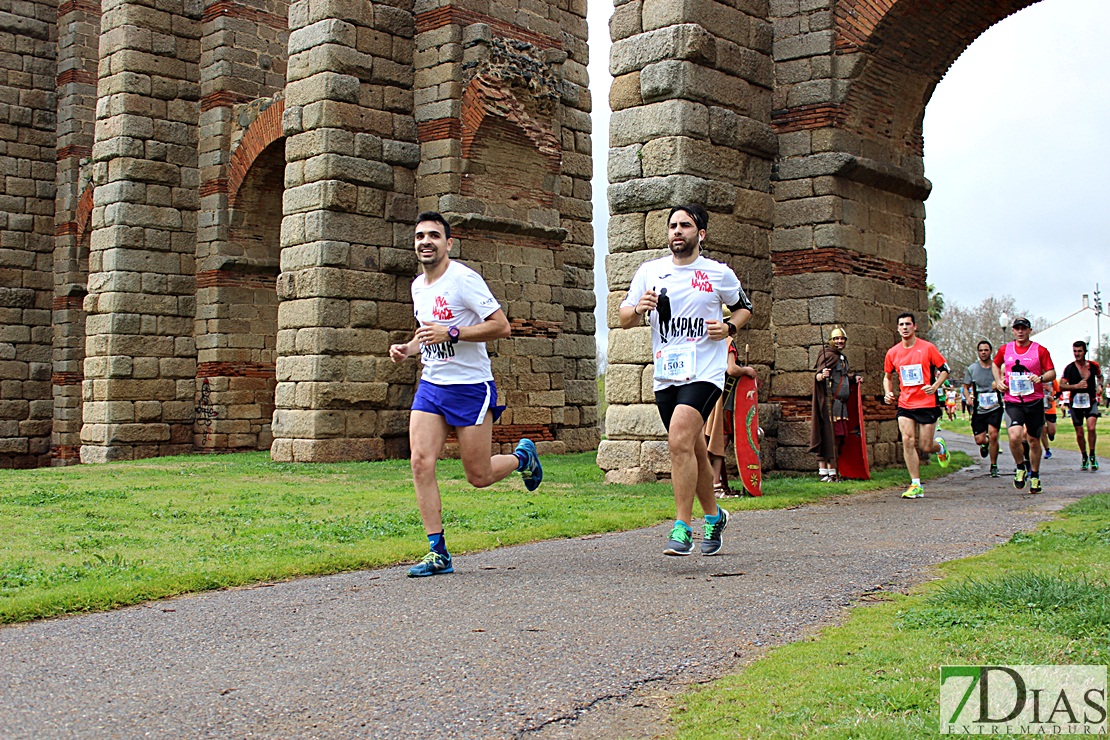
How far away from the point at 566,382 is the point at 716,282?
37.0 ft

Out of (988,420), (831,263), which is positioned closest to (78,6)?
(831,263)

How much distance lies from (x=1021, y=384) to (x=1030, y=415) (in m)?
0.32

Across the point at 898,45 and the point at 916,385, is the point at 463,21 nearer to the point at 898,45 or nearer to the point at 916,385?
the point at 898,45

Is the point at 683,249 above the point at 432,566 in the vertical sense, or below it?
above

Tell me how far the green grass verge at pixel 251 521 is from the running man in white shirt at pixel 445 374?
0.67 m

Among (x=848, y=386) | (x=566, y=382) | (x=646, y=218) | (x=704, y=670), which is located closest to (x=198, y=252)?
(x=566, y=382)

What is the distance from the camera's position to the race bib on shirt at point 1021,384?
1116 cm

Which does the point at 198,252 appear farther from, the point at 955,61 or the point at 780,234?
the point at 955,61

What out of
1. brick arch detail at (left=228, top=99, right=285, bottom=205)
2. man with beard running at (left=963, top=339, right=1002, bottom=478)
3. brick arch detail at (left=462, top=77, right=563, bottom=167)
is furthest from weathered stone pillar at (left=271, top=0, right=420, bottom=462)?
man with beard running at (left=963, top=339, right=1002, bottom=478)

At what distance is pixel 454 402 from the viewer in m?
6.18

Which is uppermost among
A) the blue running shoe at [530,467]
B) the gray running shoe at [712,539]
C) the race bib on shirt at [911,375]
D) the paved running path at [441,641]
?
the race bib on shirt at [911,375]

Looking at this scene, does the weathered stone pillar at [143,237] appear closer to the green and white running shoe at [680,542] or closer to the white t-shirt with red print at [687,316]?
the white t-shirt with red print at [687,316]

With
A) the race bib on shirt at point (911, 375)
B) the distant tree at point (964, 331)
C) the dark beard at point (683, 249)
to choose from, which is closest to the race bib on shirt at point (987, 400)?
the race bib on shirt at point (911, 375)

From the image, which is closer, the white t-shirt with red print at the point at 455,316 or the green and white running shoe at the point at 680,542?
the white t-shirt with red print at the point at 455,316
